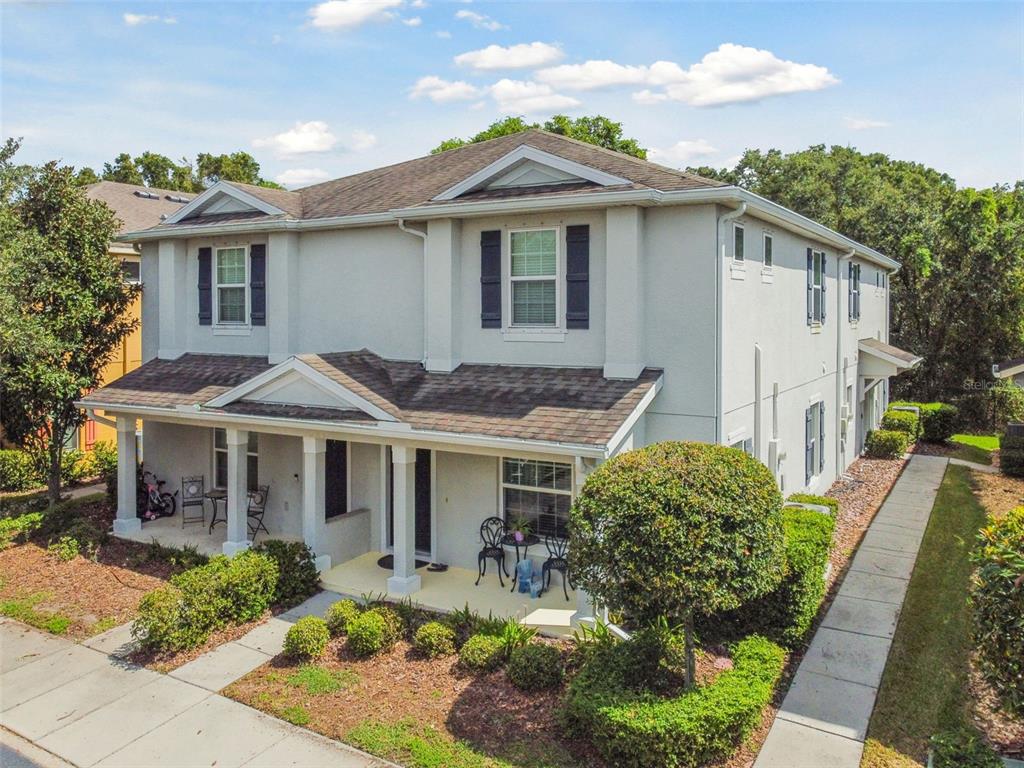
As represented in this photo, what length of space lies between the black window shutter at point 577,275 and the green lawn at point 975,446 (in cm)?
1696

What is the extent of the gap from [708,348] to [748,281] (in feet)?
6.74

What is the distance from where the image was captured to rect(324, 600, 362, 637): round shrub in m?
10.1

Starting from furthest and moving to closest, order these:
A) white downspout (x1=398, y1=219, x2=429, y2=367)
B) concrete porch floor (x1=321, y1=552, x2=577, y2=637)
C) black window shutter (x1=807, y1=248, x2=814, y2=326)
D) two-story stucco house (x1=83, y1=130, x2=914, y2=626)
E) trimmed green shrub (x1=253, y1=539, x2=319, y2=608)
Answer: black window shutter (x1=807, y1=248, x2=814, y2=326)
white downspout (x1=398, y1=219, x2=429, y2=367)
trimmed green shrub (x1=253, y1=539, x2=319, y2=608)
two-story stucco house (x1=83, y1=130, x2=914, y2=626)
concrete porch floor (x1=321, y1=552, x2=577, y2=637)

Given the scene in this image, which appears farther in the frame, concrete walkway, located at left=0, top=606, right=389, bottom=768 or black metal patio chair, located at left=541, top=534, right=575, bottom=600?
black metal patio chair, located at left=541, top=534, right=575, bottom=600

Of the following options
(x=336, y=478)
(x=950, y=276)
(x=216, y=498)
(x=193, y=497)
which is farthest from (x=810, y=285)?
(x=950, y=276)

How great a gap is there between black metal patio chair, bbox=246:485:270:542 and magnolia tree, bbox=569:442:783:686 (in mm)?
8627

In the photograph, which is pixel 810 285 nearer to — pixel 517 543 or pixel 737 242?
pixel 737 242

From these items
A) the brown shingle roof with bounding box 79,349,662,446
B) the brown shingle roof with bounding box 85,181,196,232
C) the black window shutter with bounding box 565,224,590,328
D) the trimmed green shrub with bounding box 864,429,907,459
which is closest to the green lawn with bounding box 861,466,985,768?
the brown shingle roof with bounding box 79,349,662,446

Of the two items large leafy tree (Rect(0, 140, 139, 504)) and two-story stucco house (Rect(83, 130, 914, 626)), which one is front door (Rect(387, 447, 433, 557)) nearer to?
two-story stucco house (Rect(83, 130, 914, 626))

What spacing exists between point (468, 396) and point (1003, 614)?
7516mm

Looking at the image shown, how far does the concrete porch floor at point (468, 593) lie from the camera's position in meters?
10.3

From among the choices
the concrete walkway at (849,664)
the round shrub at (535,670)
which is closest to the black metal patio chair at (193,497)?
the round shrub at (535,670)

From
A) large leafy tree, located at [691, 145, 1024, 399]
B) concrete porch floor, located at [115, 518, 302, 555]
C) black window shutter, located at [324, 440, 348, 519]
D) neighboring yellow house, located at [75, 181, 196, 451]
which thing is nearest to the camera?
black window shutter, located at [324, 440, 348, 519]

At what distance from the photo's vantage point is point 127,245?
20750 millimetres
